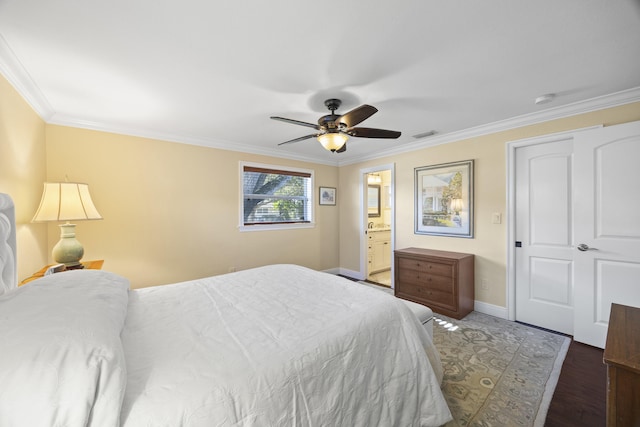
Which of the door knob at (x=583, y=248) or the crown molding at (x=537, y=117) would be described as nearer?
the crown molding at (x=537, y=117)

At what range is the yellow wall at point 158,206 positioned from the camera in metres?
2.85

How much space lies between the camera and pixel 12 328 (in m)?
0.82

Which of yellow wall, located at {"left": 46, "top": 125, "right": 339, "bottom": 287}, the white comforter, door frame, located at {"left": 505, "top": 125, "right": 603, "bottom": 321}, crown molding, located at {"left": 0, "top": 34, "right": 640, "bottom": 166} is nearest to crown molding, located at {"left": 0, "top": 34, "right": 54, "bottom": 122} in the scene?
crown molding, located at {"left": 0, "top": 34, "right": 640, "bottom": 166}

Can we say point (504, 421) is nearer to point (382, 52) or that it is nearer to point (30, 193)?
point (382, 52)

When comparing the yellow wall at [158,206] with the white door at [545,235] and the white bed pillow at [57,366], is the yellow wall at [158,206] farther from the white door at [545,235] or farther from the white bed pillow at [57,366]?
the white door at [545,235]

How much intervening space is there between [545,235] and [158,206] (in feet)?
14.8

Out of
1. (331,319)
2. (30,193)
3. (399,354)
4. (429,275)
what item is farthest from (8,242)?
(429,275)

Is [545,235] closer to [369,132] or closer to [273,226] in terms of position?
[369,132]

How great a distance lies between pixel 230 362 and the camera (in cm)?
102

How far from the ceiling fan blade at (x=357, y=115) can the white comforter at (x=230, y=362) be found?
51.6 inches

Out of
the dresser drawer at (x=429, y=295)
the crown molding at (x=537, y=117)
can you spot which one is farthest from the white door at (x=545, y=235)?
the dresser drawer at (x=429, y=295)

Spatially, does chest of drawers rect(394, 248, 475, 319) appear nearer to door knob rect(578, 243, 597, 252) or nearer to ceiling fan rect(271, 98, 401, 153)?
door knob rect(578, 243, 597, 252)

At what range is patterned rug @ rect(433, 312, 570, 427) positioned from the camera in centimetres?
166

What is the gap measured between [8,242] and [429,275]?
147 inches
